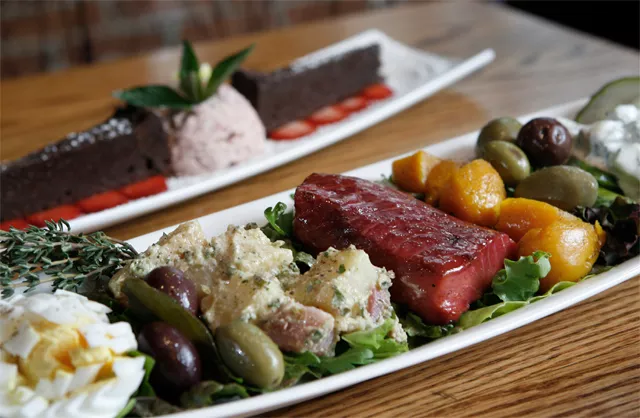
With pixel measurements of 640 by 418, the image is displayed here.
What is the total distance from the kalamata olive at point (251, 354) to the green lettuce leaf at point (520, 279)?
75 centimetres

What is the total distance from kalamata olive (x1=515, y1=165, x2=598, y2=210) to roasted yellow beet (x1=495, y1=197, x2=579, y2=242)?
0.36ft

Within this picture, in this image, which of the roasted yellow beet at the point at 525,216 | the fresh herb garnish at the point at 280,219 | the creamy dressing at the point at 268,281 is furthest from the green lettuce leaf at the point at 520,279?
the fresh herb garnish at the point at 280,219

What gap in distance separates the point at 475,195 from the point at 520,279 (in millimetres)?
458

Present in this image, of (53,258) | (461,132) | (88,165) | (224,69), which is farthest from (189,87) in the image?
(53,258)

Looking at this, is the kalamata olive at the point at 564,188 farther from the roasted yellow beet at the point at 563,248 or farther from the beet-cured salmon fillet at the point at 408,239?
the beet-cured salmon fillet at the point at 408,239

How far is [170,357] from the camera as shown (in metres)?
1.75

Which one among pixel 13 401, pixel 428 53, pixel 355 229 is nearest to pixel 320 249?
pixel 355 229

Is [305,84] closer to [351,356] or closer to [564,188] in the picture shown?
[564,188]

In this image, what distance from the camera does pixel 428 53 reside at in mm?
5023

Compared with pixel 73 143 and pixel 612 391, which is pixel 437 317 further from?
pixel 73 143

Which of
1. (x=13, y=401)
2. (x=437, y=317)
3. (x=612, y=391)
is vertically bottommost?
(x=612, y=391)

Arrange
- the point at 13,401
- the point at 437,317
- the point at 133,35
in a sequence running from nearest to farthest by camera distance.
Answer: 1. the point at 13,401
2. the point at 437,317
3. the point at 133,35

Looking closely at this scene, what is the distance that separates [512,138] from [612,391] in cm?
135

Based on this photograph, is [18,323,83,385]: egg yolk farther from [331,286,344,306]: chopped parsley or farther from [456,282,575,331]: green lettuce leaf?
[456,282,575,331]: green lettuce leaf
